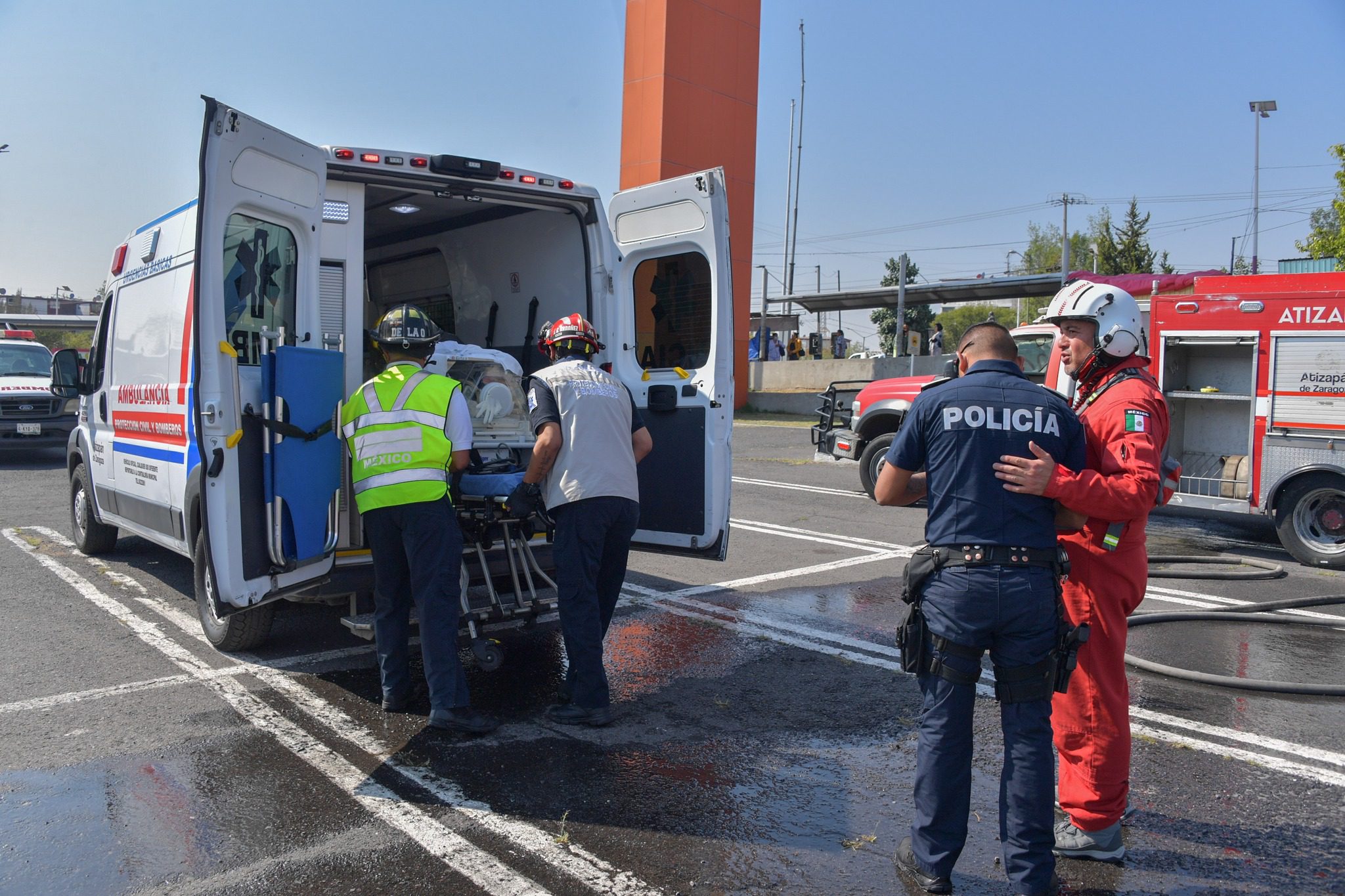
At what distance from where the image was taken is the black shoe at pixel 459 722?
14.5 feet

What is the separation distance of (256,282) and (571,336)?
→ 5.06ft

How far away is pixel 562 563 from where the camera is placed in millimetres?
4625

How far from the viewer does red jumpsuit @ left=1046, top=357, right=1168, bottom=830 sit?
132 inches

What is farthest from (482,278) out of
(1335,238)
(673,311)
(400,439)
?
(1335,238)

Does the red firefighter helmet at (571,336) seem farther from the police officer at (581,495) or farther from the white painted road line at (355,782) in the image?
the white painted road line at (355,782)

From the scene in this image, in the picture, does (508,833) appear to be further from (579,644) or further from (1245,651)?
(1245,651)

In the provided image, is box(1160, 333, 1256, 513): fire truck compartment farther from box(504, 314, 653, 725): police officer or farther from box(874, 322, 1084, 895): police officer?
box(874, 322, 1084, 895): police officer

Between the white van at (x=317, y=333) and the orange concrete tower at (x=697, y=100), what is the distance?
20727mm

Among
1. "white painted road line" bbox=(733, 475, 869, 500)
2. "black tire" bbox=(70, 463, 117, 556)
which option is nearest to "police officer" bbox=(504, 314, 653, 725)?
"black tire" bbox=(70, 463, 117, 556)

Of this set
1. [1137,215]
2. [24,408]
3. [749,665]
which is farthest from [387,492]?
[1137,215]

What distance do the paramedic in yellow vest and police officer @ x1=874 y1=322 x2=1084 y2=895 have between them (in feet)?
7.12

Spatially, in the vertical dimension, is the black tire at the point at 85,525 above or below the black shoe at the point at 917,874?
above

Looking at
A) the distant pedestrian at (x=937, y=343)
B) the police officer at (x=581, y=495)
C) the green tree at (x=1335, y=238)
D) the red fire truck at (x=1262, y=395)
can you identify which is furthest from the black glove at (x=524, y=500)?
the distant pedestrian at (x=937, y=343)

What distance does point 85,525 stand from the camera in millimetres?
8266
